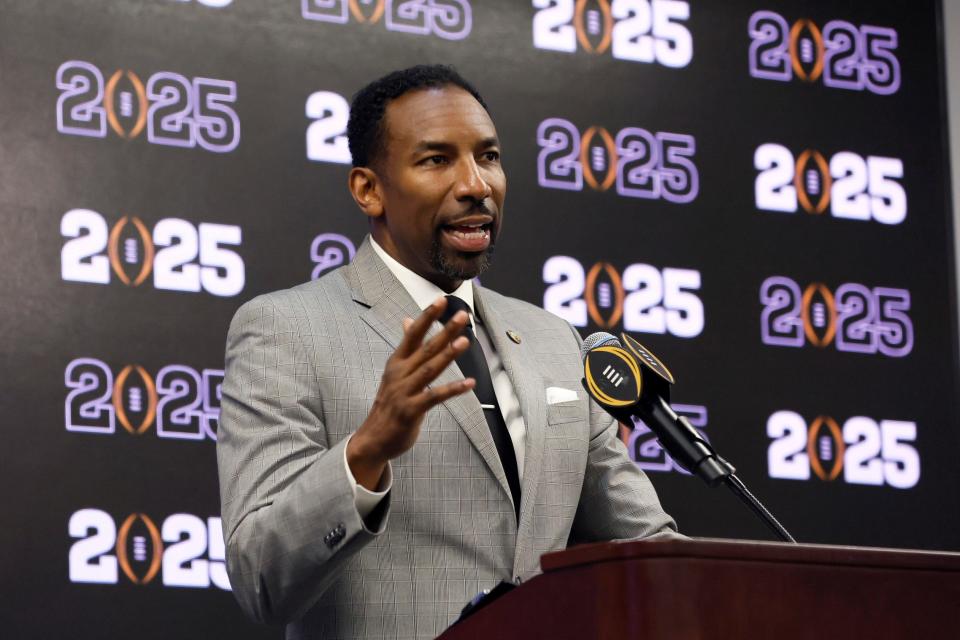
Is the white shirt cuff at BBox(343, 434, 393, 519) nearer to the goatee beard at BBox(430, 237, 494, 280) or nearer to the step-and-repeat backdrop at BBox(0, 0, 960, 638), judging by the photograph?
the goatee beard at BBox(430, 237, 494, 280)

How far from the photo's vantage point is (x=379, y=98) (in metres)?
2.95

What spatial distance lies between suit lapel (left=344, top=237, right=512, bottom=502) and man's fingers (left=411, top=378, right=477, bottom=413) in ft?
1.82

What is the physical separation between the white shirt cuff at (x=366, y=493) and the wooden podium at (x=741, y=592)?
48 centimetres

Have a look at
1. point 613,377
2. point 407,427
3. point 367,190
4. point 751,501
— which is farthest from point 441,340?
point 367,190

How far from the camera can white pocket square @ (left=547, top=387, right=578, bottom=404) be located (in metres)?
2.77

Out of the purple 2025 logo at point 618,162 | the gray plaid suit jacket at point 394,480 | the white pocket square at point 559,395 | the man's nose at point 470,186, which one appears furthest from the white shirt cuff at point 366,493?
the purple 2025 logo at point 618,162

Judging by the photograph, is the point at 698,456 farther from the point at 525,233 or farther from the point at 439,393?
the point at 525,233

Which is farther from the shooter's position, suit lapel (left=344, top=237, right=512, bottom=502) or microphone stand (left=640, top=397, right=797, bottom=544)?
suit lapel (left=344, top=237, right=512, bottom=502)

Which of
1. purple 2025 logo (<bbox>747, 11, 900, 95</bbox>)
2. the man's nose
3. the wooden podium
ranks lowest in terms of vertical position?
the wooden podium

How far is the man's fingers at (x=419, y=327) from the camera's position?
76.1 inches

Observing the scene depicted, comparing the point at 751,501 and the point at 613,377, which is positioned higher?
the point at 613,377

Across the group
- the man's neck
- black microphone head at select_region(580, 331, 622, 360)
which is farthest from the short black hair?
black microphone head at select_region(580, 331, 622, 360)

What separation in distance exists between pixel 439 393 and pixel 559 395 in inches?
33.8

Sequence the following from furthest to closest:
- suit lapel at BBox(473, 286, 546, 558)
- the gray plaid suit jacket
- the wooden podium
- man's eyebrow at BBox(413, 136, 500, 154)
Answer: man's eyebrow at BBox(413, 136, 500, 154)
suit lapel at BBox(473, 286, 546, 558)
the gray plaid suit jacket
the wooden podium
